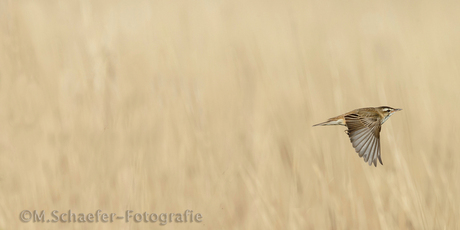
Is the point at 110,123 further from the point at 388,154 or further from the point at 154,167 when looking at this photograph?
the point at 388,154

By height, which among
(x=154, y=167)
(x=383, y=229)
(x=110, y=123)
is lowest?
(x=383, y=229)

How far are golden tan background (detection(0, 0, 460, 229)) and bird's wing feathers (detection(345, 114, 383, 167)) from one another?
37 cm

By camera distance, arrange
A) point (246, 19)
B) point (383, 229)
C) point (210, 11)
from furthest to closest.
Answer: point (246, 19) → point (210, 11) → point (383, 229)

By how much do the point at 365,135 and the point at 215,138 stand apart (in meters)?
0.91

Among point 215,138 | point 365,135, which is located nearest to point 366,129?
point 365,135

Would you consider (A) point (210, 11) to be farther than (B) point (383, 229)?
Yes

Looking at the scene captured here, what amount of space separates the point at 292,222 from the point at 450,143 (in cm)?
70

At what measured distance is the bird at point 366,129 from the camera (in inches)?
33.6

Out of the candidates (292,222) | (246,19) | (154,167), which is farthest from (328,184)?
(246,19)

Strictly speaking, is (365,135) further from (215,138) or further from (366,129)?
(215,138)

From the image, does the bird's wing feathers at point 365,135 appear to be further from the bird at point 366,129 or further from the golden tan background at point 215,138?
the golden tan background at point 215,138

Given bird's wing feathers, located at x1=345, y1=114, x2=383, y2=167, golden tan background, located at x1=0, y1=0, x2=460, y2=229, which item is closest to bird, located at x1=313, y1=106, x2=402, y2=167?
bird's wing feathers, located at x1=345, y1=114, x2=383, y2=167

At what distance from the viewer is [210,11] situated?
2262 millimetres

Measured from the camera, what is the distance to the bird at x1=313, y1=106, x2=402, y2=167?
0.85m
